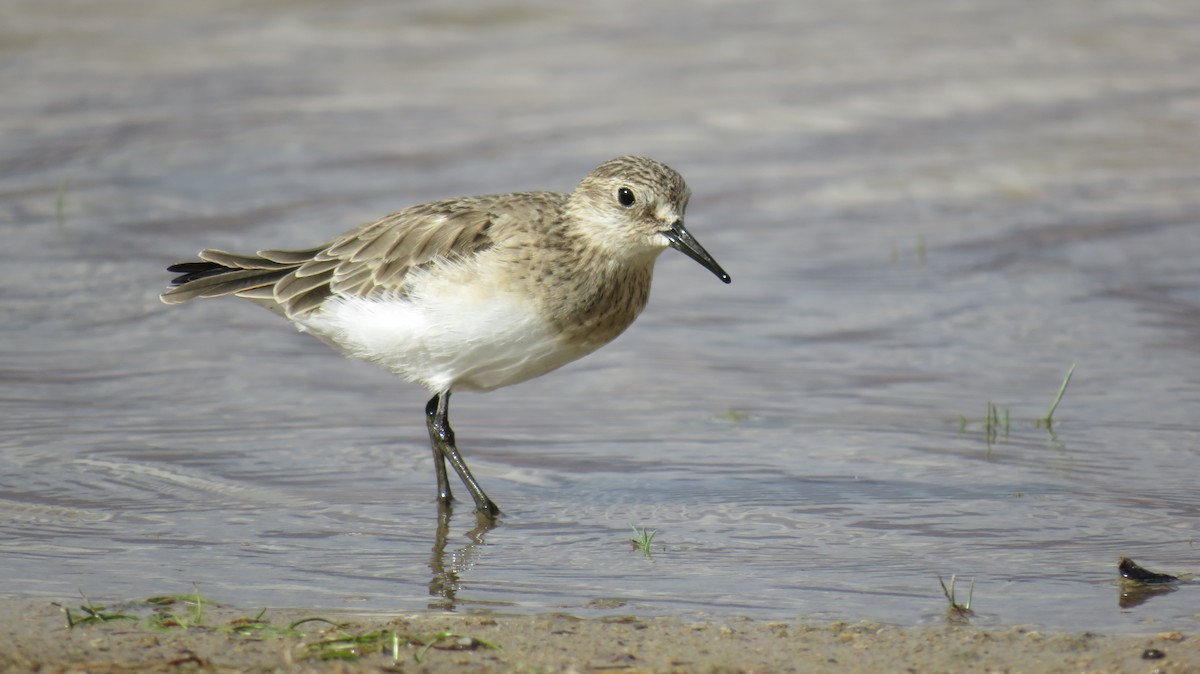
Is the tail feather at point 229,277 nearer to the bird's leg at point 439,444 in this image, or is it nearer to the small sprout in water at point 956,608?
A: the bird's leg at point 439,444

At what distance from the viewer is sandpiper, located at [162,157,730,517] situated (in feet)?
20.8

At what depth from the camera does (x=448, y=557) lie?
5766 millimetres

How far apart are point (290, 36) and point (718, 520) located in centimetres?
1161

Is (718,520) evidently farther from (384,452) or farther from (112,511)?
(112,511)

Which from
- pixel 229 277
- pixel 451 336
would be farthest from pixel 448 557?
pixel 229 277

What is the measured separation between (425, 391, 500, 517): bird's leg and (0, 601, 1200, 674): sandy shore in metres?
1.45

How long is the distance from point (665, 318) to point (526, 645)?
494 cm

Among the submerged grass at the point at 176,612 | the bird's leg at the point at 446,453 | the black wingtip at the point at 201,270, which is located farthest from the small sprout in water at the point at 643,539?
the black wingtip at the point at 201,270

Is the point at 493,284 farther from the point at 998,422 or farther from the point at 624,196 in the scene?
the point at 998,422

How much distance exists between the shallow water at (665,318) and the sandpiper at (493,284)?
54 cm

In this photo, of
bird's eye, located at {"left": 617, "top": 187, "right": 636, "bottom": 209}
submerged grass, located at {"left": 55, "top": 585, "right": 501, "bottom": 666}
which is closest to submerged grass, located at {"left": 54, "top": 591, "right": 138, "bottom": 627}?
submerged grass, located at {"left": 55, "top": 585, "right": 501, "bottom": 666}

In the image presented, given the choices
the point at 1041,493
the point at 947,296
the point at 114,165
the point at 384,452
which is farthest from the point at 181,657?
the point at 114,165

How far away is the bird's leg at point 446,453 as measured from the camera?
20.9 ft

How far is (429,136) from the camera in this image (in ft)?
44.2
